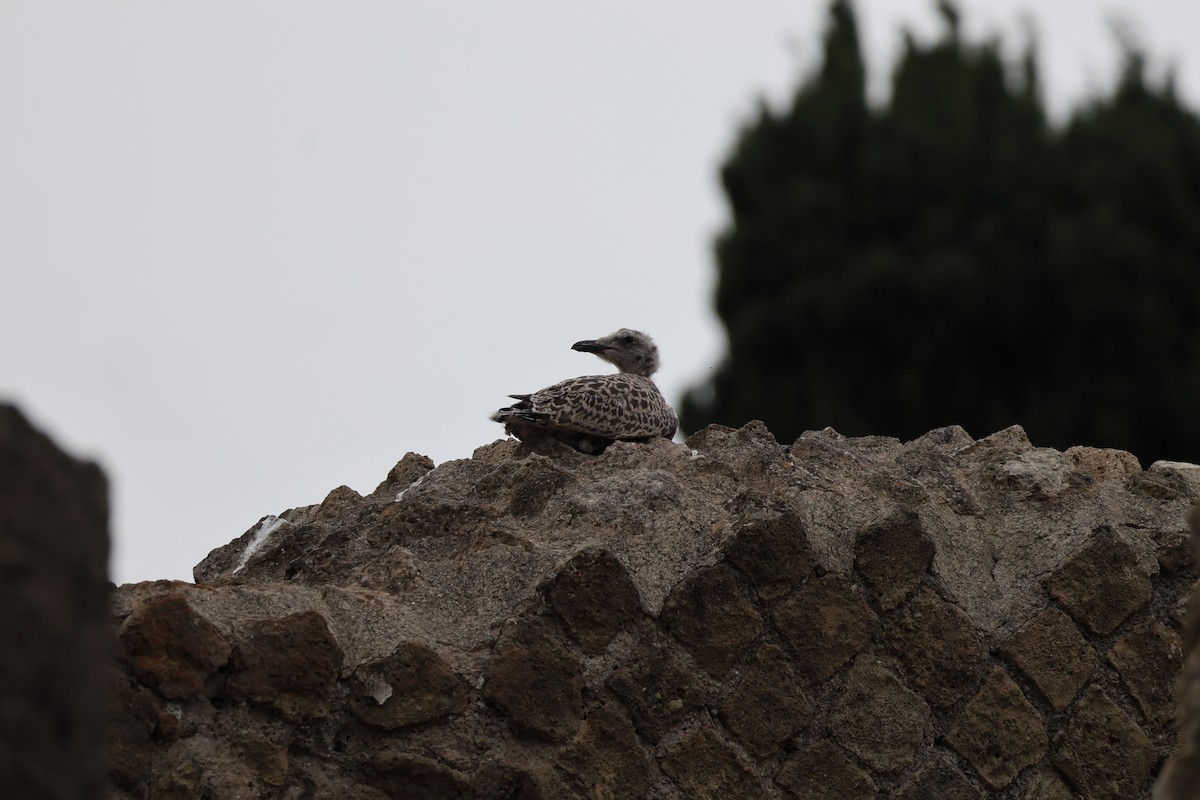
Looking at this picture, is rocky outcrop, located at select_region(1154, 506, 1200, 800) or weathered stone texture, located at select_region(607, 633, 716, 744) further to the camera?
weathered stone texture, located at select_region(607, 633, 716, 744)

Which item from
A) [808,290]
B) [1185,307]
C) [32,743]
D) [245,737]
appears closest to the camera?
[32,743]

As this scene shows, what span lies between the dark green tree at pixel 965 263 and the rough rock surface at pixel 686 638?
11.1 m

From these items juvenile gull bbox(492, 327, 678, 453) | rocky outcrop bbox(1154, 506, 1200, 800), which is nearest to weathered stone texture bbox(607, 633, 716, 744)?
juvenile gull bbox(492, 327, 678, 453)

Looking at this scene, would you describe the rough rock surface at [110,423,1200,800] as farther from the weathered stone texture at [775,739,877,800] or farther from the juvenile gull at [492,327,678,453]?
the juvenile gull at [492,327,678,453]

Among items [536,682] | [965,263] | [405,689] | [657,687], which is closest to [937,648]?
[657,687]

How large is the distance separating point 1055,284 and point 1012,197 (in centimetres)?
158

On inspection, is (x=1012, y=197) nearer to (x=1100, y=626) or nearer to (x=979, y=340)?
(x=979, y=340)

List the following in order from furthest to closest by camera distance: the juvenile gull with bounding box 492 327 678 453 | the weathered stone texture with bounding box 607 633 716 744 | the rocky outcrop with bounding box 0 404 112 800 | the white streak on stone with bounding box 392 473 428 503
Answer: the juvenile gull with bounding box 492 327 678 453 < the white streak on stone with bounding box 392 473 428 503 < the weathered stone texture with bounding box 607 633 716 744 < the rocky outcrop with bounding box 0 404 112 800

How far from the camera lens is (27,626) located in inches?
73.0

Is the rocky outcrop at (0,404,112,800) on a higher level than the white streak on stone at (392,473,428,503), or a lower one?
lower

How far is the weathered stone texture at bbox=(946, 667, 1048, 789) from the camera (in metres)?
4.28

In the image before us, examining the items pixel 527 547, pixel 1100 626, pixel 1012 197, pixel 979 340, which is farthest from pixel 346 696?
pixel 1012 197

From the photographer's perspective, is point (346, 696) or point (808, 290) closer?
point (346, 696)

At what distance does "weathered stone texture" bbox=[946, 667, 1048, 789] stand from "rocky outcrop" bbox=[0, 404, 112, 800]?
2.81 metres
